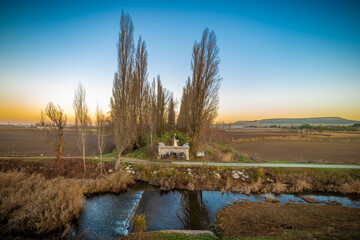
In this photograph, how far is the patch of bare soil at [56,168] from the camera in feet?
33.6

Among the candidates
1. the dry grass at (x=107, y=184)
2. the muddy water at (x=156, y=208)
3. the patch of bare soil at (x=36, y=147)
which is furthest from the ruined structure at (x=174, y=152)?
the patch of bare soil at (x=36, y=147)

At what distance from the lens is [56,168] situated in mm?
10703

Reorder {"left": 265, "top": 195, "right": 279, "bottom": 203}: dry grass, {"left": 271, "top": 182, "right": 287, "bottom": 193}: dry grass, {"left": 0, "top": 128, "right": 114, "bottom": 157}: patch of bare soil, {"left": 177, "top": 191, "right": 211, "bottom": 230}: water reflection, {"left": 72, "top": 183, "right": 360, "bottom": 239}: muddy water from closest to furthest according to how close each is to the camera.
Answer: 1. {"left": 72, "top": 183, "right": 360, "bottom": 239}: muddy water
2. {"left": 177, "top": 191, "right": 211, "bottom": 230}: water reflection
3. {"left": 265, "top": 195, "right": 279, "bottom": 203}: dry grass
4. {"left": 271, "top": 182, "right": 287, "bottom": 193}: dry grass
5. {"left": 0, "top": 128, "right": 114, "bottom": 157}: patch of bare soil

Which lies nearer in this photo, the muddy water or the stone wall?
the muddy water

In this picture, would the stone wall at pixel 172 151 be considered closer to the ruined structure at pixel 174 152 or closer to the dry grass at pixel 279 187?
the ruined structure at pixel 174 152

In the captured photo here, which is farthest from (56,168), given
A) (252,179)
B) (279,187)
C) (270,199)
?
(279,187)

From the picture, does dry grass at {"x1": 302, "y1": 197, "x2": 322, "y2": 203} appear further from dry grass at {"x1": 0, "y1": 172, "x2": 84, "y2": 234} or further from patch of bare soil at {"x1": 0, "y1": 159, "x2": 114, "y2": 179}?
patch of bare soil at {"x1": 0, "y1": 159, "x2": 114, "y2": 179}

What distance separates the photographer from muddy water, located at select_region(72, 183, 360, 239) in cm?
584

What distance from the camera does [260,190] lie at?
9.47m

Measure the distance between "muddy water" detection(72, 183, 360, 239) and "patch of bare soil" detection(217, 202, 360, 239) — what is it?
818 millimetres

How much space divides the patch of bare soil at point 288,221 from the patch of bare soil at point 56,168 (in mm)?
8462

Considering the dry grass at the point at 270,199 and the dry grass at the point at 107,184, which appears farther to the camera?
the dry grass at the point at 107,184

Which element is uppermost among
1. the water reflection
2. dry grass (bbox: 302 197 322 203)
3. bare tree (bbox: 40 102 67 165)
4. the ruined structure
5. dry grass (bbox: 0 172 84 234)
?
bare tree (bbox: 40 102 67 165)

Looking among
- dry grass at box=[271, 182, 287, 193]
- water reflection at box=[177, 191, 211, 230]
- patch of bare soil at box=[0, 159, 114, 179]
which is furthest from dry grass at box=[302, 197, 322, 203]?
patch of bare soil at box=[0, 159, 114, 179]
